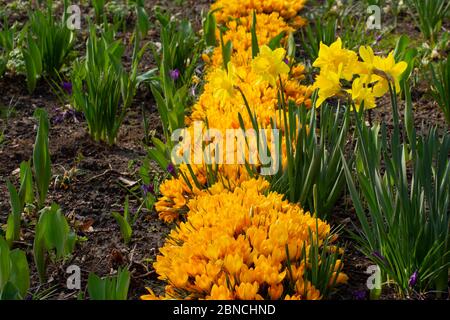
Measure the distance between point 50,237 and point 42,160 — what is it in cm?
41

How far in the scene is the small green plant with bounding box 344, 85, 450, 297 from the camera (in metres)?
2.37

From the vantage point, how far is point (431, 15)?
14.5ft

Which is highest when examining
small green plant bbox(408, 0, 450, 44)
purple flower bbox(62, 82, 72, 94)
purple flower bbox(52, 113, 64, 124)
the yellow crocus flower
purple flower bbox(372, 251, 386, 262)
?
small green plant bbox(408, 0, 450, 44)

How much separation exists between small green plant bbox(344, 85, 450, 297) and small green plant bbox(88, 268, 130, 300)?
75 cm

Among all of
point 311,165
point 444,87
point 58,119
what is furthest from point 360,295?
point 58,119

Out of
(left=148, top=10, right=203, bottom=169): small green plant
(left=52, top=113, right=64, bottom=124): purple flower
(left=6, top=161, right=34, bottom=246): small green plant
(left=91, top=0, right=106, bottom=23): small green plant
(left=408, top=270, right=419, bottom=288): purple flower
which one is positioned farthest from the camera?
(left=91, top=0, right=106, bottom=23): small green plant

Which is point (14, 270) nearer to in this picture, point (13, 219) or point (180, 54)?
point (13, 219)

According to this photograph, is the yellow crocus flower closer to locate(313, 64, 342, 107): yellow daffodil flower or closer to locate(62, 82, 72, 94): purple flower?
locate(313, 64, 342, 107): yellow daffodil flower

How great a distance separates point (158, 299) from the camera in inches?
92.0

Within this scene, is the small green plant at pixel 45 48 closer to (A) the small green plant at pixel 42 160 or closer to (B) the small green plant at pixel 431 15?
(A) the small green plant at pixel 42 160

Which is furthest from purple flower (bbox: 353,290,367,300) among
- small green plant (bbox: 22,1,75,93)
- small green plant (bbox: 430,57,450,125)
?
small green plant (bbox: 22,1,75,93)
